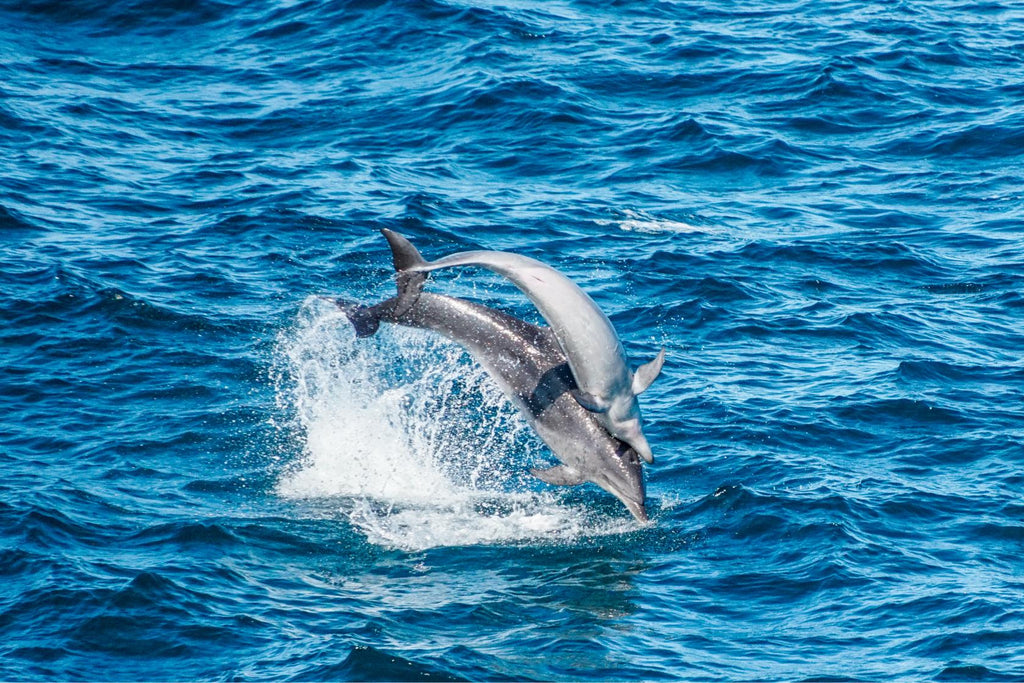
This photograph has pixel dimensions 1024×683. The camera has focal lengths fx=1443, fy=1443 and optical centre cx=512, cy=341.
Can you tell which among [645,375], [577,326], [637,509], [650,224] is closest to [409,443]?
[637,509]

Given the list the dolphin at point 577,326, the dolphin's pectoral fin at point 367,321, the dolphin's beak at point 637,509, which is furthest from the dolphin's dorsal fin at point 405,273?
the dolphin's beak at point 637,509

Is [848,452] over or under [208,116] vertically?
under

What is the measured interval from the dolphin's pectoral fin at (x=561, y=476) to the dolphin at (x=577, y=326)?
1.28 meters

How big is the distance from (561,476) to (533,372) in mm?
1295

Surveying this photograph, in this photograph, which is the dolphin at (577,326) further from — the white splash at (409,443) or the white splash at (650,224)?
the white splash at (650,224)

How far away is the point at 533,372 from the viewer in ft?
56.6

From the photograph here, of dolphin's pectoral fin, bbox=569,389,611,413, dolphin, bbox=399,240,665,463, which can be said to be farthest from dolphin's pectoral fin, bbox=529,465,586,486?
dolphin, bbox=399,240,665,463

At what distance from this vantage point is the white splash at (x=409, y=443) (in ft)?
58.0

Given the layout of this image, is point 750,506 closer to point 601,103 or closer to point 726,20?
point 601,103

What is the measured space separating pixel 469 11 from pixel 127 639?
24.3 m

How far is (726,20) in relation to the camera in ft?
121

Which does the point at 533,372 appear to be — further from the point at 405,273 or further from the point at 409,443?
the point at 409,443

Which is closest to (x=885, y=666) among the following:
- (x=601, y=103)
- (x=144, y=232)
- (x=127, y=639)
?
(x=127, y=639)

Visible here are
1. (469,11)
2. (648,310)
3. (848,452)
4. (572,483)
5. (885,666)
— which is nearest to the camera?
(885,666)
